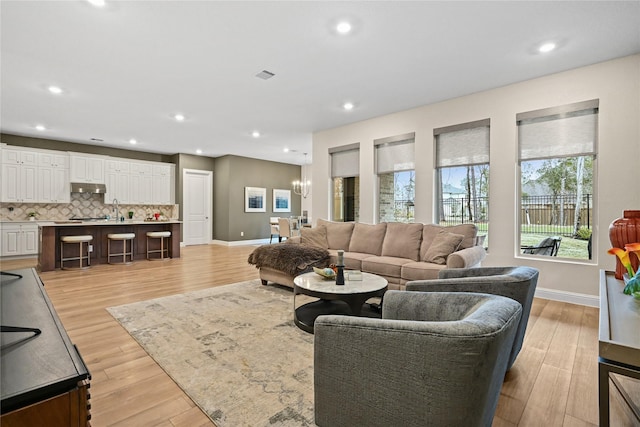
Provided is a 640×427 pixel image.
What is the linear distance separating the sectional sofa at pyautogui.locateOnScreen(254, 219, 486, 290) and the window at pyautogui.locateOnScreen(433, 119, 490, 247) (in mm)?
1015

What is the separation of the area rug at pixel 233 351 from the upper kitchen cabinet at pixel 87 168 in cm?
564

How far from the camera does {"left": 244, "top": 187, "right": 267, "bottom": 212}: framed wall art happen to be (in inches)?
383

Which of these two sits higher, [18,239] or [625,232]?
[625,232]

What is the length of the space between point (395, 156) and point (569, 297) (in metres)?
3.22

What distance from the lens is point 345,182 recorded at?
6.60 metres

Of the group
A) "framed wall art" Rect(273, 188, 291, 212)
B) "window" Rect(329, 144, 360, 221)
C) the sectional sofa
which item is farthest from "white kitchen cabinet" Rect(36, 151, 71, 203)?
"window" Rect(329, 144, 360, 221)

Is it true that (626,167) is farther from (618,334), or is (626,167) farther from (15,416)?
(15,416)

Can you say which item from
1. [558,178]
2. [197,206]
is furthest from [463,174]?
[197,206]

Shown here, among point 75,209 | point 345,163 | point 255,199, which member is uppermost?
point 345,163

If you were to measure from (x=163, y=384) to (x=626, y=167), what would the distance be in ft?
16.1

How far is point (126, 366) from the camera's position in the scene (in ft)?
7.29

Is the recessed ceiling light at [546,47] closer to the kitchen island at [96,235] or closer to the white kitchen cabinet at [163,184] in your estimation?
the kitchen island at [96,235]

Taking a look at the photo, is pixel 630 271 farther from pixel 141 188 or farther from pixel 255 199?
pixel 141 188

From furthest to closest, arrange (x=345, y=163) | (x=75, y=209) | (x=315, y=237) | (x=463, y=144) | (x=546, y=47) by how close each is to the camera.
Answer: (x=75, y=209) < (x=345, y=163) < (x=315, y=237) < (x=463, y=144) < (x=546, y=47)
